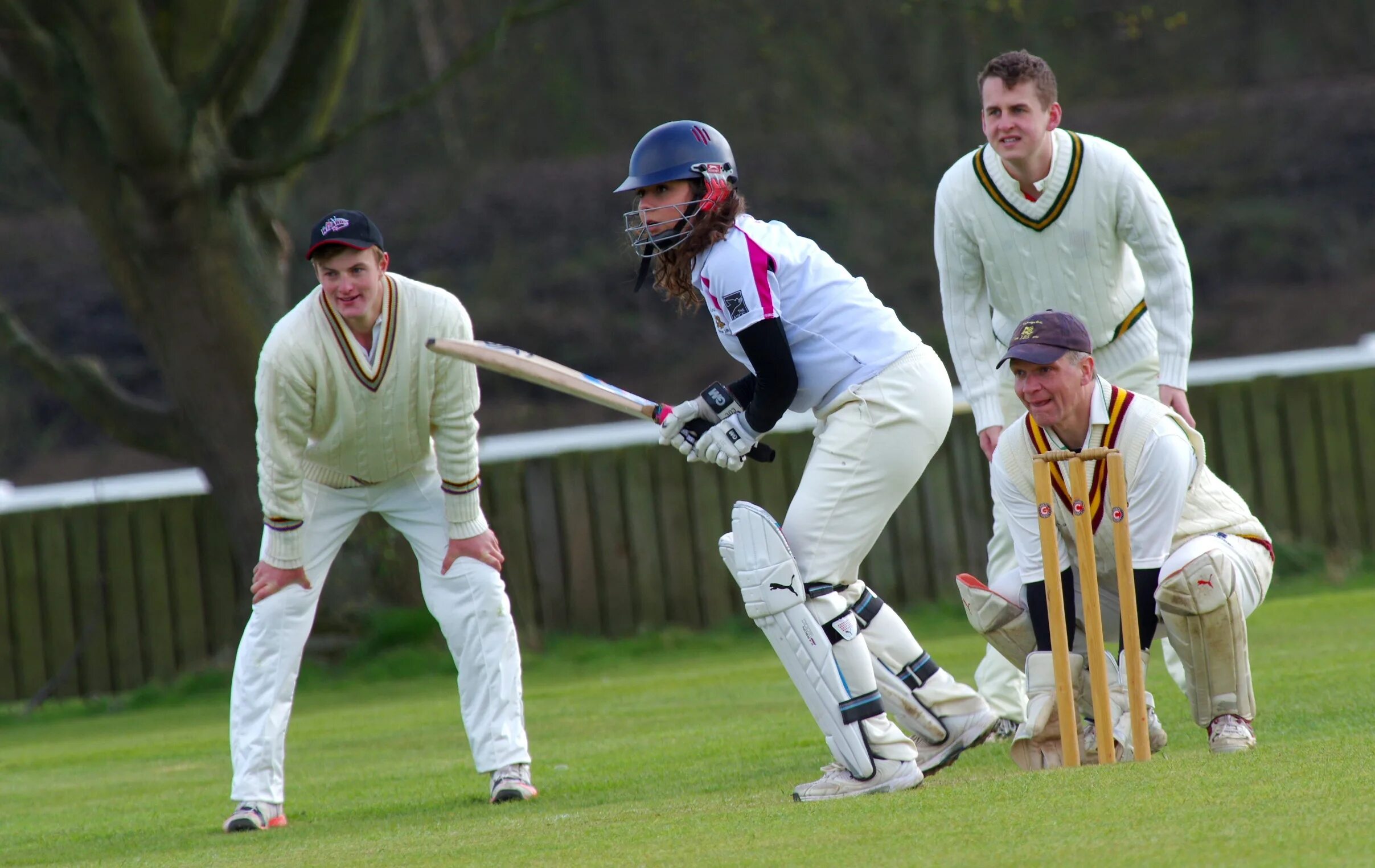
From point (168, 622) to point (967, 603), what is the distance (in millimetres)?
8383

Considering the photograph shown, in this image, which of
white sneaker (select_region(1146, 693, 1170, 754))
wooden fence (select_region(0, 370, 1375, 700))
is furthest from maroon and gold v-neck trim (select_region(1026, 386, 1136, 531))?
wooden fence (select_region(0, 370, 1375, 700))

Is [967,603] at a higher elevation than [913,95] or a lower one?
lower

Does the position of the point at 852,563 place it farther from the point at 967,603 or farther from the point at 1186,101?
the point at 1186,101

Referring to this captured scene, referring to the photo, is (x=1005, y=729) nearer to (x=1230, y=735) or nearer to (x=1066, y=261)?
(x=1230, y=735)

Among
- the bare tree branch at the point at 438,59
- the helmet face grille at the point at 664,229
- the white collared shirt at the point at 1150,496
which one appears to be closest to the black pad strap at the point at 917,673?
the white collared shirt at the point at 1150,496

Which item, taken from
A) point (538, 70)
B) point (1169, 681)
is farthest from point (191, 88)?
point (538, 70)

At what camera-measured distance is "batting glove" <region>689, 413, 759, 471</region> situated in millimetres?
4984

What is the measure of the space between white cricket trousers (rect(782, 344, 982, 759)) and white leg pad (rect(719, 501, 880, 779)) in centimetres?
2

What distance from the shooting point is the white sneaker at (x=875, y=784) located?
485cm

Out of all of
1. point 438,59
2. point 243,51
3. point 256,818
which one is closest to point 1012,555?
point 256,818

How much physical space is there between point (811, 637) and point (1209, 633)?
1085 mm

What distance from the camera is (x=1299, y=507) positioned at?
12445 millimetres

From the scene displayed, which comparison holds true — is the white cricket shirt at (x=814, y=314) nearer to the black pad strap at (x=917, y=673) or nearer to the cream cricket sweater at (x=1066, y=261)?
the black pad strap at (x=917, y=673)

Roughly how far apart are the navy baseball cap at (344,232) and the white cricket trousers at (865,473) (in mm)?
1561
